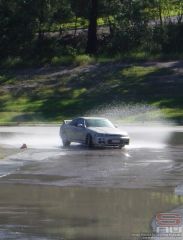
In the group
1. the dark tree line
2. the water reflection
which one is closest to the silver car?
the water reflection

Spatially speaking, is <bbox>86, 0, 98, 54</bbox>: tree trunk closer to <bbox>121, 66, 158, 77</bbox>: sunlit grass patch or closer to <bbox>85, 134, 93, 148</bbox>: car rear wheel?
<bbox>121, 66, 158, 77</bbox>: sunlit grass patch

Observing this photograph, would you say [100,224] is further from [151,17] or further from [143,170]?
[151,17]

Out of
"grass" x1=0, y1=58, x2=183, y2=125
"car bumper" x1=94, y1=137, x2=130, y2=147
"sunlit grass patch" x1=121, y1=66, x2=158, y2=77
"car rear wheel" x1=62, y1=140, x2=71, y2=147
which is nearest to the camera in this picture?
"car bumper" x1=94, y1=137, x2=130, y2=147

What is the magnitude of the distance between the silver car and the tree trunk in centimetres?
4376

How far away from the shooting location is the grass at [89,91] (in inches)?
2338

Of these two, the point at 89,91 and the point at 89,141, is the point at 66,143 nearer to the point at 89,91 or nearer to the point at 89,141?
the point at 89,141

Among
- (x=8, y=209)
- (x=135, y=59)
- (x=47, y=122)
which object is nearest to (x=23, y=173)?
(x=8, y=209)

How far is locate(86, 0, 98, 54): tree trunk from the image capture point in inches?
3150

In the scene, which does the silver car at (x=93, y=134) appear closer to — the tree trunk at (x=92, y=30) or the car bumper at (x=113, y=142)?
the car bumper at (x=113, y=142)

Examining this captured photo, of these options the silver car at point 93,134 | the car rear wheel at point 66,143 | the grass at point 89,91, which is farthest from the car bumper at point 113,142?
the grass at point 89,91

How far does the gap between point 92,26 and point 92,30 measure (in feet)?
1.31

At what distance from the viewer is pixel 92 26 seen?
80.2 metres

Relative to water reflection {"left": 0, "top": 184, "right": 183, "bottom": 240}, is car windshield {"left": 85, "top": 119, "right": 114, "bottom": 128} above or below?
below

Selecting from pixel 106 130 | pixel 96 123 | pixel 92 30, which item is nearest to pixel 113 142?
pixel 106 130
